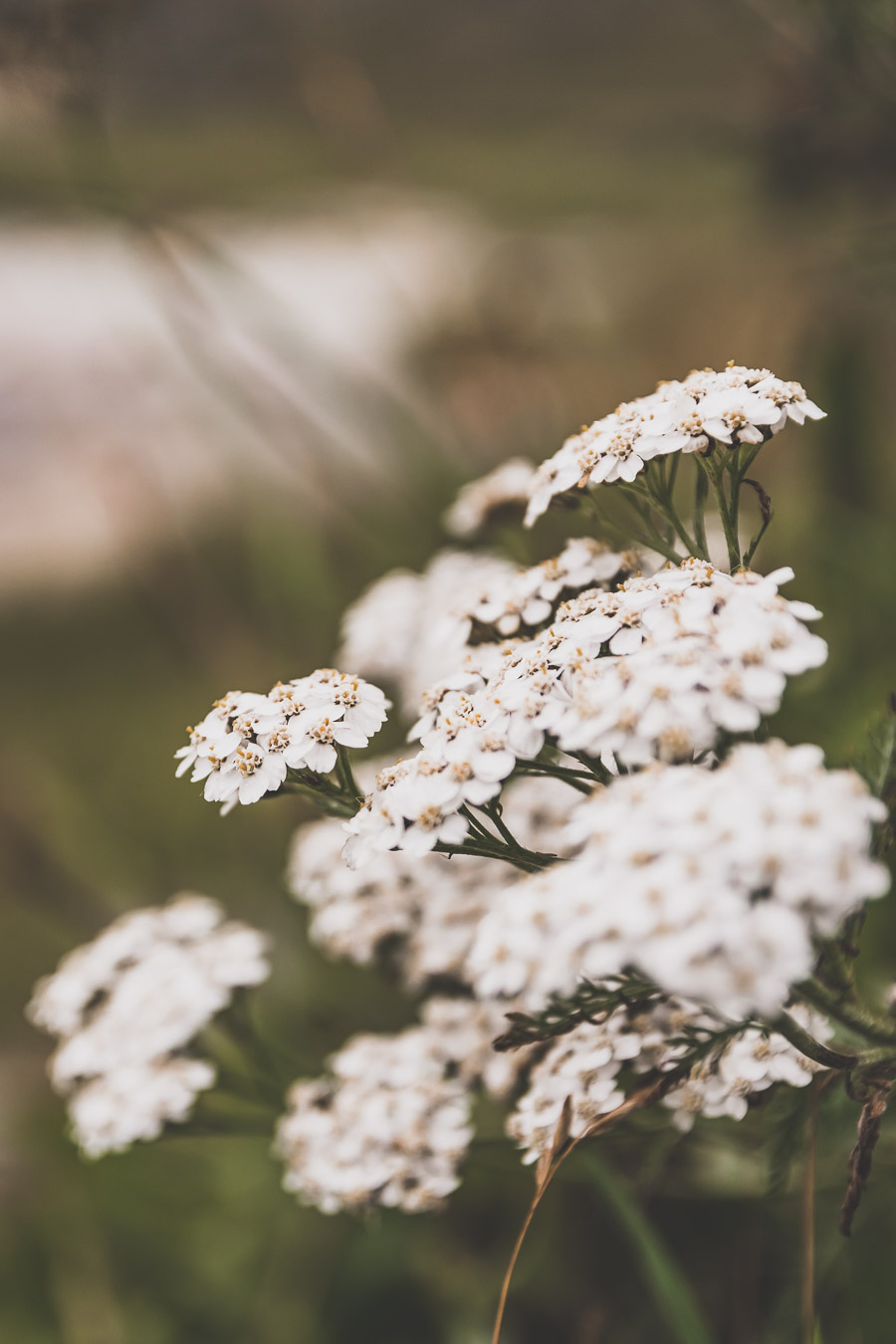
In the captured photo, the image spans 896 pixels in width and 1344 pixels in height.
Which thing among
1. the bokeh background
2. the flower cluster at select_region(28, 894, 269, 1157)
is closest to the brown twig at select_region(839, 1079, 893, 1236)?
the bokeh background

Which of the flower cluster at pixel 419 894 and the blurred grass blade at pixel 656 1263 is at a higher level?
the flower cluster at pixel 419 894

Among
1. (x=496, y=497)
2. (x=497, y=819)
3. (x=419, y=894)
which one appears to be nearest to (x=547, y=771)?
(x=497, y=819)

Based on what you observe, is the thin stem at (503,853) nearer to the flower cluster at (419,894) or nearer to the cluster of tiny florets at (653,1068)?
the cluster of tiny florets at (653,1068)

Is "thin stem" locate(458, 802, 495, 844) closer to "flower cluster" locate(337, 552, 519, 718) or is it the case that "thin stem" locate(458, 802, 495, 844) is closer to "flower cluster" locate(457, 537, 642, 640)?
"flower cluster" locate(457, 537, 642, 640)

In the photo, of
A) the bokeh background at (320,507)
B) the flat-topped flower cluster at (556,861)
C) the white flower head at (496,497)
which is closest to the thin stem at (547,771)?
the flat-topped flower cluster at (556,861)

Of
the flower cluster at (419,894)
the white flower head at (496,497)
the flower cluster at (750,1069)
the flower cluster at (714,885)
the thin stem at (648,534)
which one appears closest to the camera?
the flower cluster at (714,885)

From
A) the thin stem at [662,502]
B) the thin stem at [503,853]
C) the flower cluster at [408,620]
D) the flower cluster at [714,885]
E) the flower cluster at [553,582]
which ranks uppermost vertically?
the flower cluster at [408,620]

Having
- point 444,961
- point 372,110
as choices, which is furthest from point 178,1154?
point 372,110
